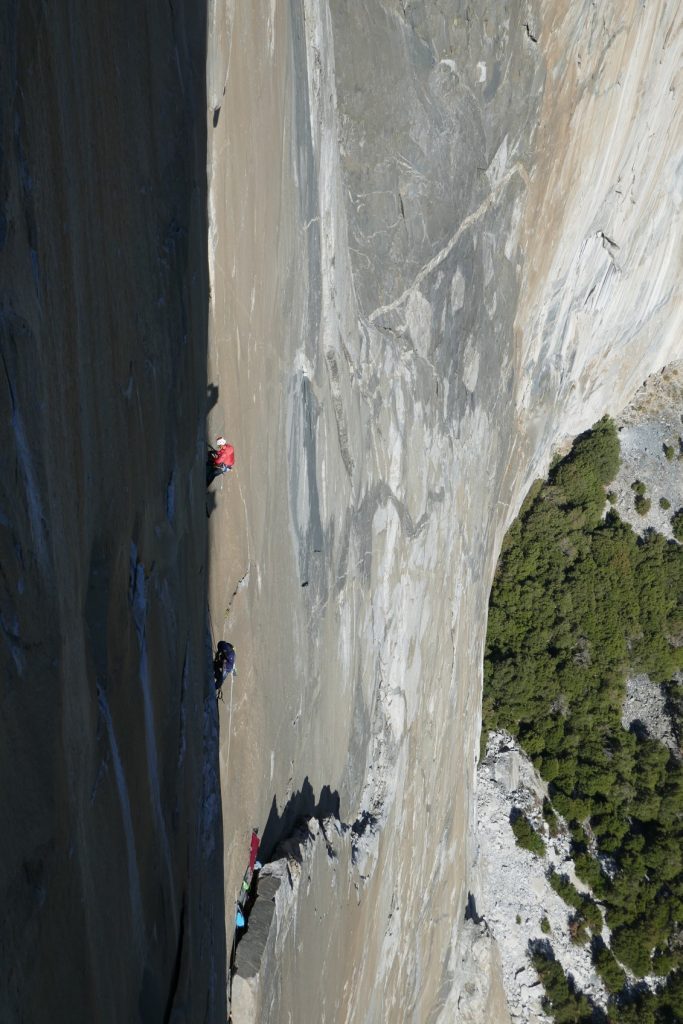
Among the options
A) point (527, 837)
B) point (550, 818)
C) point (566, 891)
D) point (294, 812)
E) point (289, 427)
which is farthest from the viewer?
point (550, 818)

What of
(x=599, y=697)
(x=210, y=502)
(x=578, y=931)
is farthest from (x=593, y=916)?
(x=210, y=502)

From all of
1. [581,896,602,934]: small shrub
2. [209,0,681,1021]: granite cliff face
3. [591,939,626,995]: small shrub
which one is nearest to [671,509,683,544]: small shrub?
[209,0,681,1021]: granite cliff face

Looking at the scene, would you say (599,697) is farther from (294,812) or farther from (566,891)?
(294,812)

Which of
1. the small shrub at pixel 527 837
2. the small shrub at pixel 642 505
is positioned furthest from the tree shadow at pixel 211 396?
the small shrub at pixel 642 505

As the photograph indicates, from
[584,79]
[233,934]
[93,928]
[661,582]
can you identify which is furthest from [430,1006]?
[584,79]

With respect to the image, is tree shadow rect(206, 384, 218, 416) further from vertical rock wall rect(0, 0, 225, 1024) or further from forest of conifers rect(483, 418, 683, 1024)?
forest of conifers rect(483, 418, 683, 1024)

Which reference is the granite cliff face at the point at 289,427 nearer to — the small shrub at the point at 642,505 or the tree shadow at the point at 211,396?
the tree shadow at the point at 211,396
